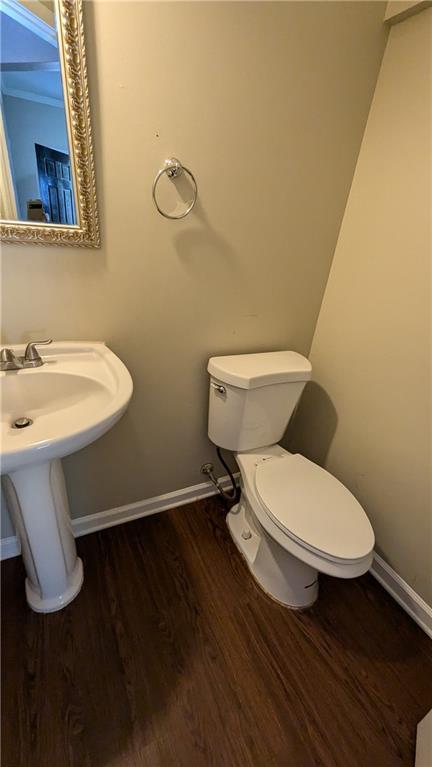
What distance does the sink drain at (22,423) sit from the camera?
861mm

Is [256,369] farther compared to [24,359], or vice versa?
[256,369]

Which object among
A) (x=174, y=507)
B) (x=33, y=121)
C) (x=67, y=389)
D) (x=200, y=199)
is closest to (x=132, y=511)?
(x=174, y=507)

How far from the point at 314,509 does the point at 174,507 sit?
2.44 ft

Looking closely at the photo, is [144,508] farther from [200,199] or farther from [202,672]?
[200,199]

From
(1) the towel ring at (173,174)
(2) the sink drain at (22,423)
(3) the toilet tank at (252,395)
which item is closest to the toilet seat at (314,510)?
(3) the toilet tank at (252,395)

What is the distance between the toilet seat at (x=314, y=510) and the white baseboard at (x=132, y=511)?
1.49 ft

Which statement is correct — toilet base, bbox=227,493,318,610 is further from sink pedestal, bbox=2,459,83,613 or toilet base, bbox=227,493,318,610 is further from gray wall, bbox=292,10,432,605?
sink pedestal, bbox=2,459,83,613

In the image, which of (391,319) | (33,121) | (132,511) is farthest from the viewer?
(132,511)

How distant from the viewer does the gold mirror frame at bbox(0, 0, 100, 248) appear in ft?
2.45

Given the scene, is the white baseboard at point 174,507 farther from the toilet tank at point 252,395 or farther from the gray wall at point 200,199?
the toilet tank at point 252,395

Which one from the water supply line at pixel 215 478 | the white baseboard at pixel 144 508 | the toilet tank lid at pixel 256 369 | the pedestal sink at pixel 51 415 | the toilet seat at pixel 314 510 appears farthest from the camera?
the water supply line at pixel 215 478

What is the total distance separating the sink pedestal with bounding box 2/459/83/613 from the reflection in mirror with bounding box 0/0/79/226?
0.69 m

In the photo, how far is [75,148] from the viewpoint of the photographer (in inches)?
33.2

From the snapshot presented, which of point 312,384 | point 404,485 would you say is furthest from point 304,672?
point 312,384
